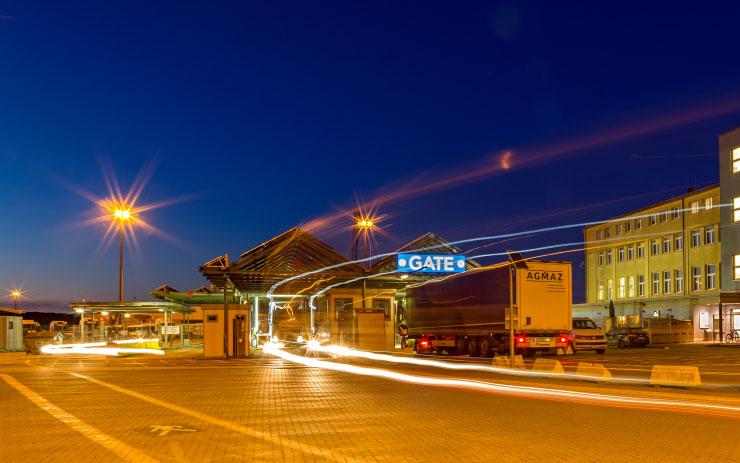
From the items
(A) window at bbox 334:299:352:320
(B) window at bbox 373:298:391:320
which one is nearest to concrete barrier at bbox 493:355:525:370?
(A) window at bbox 334:299:352:320

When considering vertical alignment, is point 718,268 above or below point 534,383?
above

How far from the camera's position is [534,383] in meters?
17.3

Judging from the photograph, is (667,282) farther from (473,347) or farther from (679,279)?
(473,347)

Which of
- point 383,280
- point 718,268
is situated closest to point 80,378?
point 383,280

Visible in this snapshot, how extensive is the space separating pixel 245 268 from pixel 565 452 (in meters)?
26.6

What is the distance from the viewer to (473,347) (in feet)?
97.9

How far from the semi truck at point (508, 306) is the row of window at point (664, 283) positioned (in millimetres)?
28876

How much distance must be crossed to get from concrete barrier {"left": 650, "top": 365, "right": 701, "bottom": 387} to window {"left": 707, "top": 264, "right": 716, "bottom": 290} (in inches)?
1676

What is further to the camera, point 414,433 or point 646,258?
point 646,258

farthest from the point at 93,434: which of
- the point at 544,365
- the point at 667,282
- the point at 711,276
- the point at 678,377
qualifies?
the point at 667,282

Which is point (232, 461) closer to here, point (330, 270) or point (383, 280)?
point (330, 270)

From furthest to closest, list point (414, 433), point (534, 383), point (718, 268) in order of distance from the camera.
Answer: point (718, 268), point (534, 383), point (414, 433)

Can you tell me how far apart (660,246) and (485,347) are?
38.9 metres

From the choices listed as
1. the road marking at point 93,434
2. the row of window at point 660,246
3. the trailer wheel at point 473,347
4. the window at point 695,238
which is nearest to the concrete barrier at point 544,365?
the trailer wheel at point 473,347
